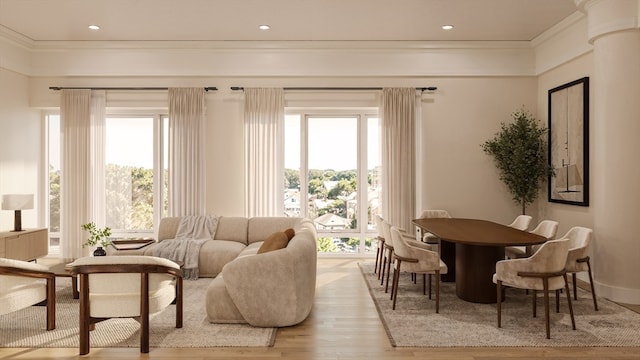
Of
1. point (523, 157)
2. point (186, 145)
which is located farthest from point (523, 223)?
point (186, 145)

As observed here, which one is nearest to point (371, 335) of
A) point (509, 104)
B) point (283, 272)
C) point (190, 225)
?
point (283, 272)

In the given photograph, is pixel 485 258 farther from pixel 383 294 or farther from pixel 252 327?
pixel 252 327

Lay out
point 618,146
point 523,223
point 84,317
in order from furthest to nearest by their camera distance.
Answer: point 523,223 < point 618,146 < point 84,317

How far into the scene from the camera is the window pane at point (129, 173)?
23.4ft

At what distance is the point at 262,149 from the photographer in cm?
680

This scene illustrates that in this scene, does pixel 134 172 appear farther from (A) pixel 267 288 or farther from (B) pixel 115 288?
(A) pixel 267 288

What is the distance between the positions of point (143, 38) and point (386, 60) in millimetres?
3702

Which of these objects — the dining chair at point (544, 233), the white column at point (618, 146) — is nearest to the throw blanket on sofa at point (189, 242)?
the dining chair at point (544, 233)

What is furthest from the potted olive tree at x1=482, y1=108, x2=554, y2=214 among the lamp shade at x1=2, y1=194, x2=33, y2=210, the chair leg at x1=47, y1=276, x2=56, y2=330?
the lamp shade at x1=2, y1=194, x2=33, y2=210

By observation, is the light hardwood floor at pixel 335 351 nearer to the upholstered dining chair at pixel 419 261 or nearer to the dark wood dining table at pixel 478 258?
the upholstered dining chair at pixel 419 261

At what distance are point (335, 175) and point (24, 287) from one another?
4.66m

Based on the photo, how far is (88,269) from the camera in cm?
317

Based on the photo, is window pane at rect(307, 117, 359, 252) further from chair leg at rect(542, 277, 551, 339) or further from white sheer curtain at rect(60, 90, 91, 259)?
chair leg at rect(542, 277, 551, 339)

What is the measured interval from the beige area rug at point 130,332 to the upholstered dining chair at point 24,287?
21 centimetres
